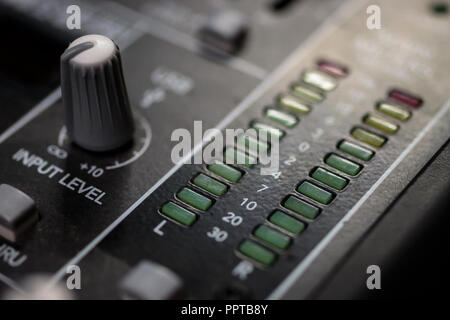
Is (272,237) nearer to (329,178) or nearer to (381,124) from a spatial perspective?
(329,178)

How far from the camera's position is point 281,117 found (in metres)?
1.05

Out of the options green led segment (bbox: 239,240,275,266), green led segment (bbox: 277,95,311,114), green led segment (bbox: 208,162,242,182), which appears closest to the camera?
green led segment (bbox: 239,240,275,266)

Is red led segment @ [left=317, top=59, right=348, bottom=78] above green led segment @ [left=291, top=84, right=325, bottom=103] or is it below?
above

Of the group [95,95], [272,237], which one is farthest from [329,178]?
[95,95]

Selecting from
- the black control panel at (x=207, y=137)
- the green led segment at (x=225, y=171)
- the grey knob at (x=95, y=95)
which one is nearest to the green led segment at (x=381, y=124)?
the black control panel at (x=207, y=137)

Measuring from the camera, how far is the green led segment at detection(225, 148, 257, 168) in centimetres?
98

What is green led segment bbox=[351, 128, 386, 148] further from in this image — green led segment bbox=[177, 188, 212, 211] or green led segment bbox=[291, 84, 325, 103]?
green led segment bbox=[177, 188, 212, 211]

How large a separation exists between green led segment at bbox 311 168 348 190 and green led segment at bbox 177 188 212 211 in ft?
0.53

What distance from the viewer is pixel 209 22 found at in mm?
1217

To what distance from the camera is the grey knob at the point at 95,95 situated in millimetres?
896

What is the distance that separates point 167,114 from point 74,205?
0.24 m

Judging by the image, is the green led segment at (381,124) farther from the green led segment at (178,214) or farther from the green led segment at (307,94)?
the green led segment at (178,214)

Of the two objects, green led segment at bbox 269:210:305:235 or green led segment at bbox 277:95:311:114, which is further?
green led segment at bbox 277:95:311:114

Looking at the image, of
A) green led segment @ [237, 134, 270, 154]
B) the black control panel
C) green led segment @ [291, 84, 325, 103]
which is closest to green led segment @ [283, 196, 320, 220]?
the black control panel
